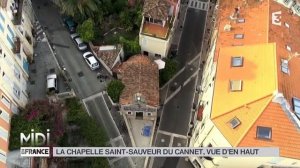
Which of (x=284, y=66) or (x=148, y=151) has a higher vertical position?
(x=284, y=66)

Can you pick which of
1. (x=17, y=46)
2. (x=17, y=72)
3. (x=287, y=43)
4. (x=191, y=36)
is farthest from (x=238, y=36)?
(x=17, y=72)

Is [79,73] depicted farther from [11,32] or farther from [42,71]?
[11,32]

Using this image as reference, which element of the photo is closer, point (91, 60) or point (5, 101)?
point (5, 101)

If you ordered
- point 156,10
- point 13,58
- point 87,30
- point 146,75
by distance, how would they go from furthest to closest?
point 87,30 < point 146,75 < point 156,10 < point 13,58

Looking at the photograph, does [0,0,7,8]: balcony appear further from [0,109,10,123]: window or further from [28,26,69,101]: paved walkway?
[0,109,10,123]: window

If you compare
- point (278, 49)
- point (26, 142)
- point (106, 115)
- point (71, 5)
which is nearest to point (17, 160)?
point (26, 142)

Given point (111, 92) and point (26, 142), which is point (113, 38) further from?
point (26, 142)

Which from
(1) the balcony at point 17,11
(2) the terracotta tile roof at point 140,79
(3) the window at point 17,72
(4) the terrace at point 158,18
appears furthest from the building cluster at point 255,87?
(1) the balcony at point 17,11
